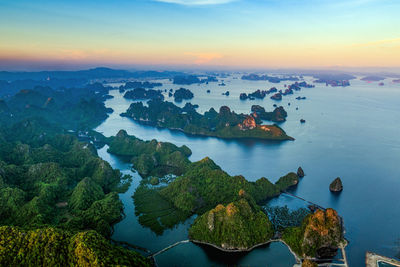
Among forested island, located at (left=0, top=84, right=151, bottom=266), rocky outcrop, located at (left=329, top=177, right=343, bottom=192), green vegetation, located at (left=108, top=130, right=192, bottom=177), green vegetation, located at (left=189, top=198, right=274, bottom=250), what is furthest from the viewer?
green vegetation, located at (left=108, top=130, right=192, bottom=177)

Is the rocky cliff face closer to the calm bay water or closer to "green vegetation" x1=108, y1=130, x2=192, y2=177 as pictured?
the calm bay water

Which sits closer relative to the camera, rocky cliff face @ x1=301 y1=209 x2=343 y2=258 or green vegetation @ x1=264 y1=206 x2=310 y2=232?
rocky cliff face @ x1=301 y1=209 x2=343 y2=258

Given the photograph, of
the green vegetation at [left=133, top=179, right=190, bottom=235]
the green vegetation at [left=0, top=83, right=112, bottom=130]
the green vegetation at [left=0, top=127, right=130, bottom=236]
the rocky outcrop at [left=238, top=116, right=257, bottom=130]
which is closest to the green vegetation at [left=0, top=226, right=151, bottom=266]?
the green vegetation at [left=0, top=127, right=130, bottom=236]

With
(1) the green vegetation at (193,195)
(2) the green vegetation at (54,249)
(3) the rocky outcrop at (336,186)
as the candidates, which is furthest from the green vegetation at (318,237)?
(2) the green vegetation at (54,249)


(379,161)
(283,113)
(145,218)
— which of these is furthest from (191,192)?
(283,113)

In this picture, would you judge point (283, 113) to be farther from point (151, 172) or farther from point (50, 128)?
point (50, 128)

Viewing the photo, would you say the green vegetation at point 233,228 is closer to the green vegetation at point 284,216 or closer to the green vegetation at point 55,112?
the green vegetation at point 284,216

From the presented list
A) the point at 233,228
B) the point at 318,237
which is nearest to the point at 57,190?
the point at 233,228
